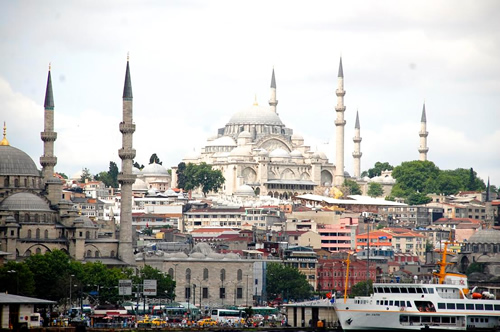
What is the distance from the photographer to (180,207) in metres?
162

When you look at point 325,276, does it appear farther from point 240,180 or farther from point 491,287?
point 240,180

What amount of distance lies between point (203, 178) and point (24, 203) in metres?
80.2

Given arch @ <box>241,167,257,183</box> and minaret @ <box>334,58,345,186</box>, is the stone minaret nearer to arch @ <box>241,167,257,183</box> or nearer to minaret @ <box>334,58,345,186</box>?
minaret @ <box>334,58,345,186</box>

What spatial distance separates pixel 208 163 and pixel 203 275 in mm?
82529

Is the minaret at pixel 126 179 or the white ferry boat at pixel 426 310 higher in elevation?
the minaret at pixel 126 179

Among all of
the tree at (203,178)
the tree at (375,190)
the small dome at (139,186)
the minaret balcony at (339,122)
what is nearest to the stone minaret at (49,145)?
the small dome at (139,186)

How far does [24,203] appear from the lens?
105062 millimetres

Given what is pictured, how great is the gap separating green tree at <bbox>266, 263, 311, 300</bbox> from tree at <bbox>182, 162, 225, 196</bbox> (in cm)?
6892

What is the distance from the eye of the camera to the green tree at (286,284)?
114m

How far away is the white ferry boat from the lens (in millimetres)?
77125

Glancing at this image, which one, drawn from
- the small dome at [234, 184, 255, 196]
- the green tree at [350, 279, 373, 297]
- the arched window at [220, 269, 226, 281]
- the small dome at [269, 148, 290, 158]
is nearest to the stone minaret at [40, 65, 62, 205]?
the arched window at [220, 269, 226, 281]

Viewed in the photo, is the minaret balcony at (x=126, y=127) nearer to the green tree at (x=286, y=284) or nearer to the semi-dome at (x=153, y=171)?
the green tree at (x=286, y=284)

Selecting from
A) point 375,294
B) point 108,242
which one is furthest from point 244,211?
point 375,294

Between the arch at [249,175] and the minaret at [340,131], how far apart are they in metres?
9.58
